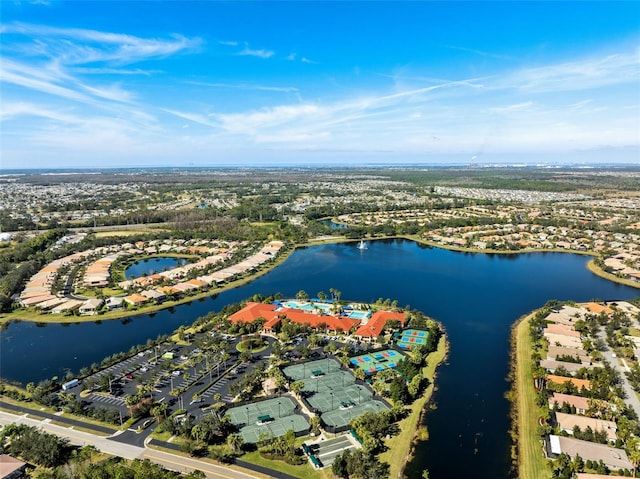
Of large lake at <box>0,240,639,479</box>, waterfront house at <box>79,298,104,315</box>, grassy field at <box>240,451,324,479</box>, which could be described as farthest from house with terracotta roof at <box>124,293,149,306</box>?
grassy field at <box>240,451,324,479</box>

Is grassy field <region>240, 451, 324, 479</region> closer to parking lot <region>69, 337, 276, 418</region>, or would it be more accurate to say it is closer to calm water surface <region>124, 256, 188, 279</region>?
parking lot <region>69, 337, 276, 418</region>

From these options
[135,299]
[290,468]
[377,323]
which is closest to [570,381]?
Result: [377,323]

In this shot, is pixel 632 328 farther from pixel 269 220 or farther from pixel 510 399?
pixel 269 220

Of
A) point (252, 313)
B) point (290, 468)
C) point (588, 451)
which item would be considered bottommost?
point (290, 468)

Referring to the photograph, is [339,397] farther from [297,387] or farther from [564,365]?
[564,365]

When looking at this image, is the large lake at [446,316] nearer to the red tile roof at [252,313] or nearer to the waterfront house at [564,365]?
the waterfront house at [564,365]

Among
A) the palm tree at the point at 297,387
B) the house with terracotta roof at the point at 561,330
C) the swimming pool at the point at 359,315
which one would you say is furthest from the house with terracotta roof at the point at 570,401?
the swimming pool at the point at 359,315
